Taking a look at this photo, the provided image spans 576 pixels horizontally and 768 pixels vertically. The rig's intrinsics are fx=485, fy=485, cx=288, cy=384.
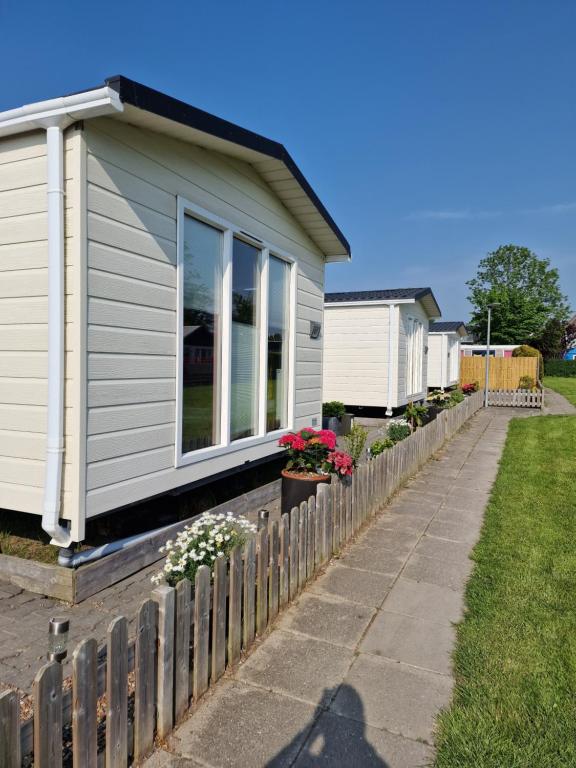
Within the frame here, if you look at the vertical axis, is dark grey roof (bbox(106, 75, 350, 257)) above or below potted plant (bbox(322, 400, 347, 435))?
above

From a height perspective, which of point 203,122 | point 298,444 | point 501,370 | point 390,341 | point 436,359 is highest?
point 203,122

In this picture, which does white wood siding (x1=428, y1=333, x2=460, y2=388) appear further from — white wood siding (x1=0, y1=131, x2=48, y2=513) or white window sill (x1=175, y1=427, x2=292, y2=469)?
white wood siding (x1=0, y1=131, x2=48, y2=513)

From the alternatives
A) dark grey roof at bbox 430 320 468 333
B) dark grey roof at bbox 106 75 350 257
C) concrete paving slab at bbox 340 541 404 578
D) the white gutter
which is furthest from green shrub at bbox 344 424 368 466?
dark grey roof at bbox 430 320 468 333

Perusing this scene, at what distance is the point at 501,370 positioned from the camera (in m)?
23.3

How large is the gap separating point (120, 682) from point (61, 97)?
10.9 feet

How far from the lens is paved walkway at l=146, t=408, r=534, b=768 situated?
2041 mm

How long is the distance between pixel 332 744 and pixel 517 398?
18.1 m

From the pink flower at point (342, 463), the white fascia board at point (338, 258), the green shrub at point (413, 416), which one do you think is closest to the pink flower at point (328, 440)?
the pink flower at point (342, 463)

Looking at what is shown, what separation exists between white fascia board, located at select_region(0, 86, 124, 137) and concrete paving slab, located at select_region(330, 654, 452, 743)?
3.64 m

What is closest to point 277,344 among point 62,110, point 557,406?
point 62,110

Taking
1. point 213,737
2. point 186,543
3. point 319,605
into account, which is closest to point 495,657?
point 319,605

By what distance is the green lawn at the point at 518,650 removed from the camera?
80.3 inches

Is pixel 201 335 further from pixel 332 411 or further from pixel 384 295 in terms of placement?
pixel 384 295

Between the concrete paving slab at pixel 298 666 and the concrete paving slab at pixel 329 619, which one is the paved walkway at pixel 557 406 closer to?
the concrete paving slab at pixel 329 619
